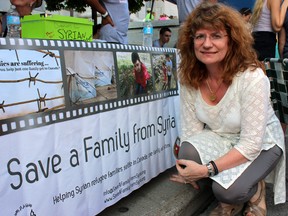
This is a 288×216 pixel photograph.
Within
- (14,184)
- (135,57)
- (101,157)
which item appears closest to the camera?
(14,184)

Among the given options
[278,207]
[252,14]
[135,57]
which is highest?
[252,14]

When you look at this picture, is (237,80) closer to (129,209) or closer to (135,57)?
→ (135,57)

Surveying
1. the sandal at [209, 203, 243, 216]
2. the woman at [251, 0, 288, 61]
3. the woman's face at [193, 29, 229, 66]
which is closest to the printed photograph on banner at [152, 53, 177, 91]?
the woman's face at [193, 29, 229, 66]

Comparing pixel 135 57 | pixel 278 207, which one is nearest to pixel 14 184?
pixel 135 57

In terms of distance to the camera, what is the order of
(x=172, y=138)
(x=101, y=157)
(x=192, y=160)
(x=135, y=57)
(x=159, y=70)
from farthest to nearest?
1. (x=172, y=138)
2. (x=159, y=70)
3. (x=135, y=57)
4. (x=192, y=160)
5. (x=101, y=157)

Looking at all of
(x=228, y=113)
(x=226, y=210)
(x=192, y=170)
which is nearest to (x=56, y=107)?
(x=192, y=170)

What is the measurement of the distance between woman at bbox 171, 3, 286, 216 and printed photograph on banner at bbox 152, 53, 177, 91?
343 millimetres

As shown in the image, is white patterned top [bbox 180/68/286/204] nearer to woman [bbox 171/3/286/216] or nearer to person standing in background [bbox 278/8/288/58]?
woman [bbox 171/3/286/216]

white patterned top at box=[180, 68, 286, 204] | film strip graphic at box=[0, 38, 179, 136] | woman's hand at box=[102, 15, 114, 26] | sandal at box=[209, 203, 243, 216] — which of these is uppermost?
woman's hand at box=[102, 15, 114, 26]

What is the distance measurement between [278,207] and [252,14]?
73.8 inches

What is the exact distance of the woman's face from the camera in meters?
1.90

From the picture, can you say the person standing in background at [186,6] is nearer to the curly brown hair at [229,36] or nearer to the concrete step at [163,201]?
the curly brown hair at [229,36]

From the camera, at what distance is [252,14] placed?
10.7 ft

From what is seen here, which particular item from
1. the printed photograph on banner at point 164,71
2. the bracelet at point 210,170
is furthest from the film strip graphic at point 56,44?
the bracelet at point 210,170
